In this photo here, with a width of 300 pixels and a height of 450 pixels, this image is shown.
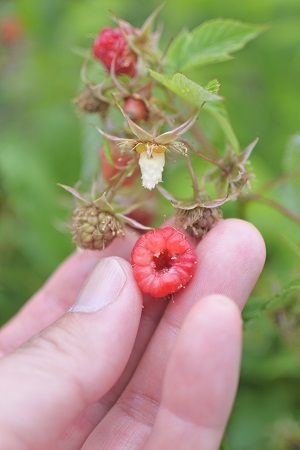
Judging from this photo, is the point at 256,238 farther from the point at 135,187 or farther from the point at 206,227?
the point at 135,187

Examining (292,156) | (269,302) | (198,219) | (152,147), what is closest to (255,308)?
(269,302)

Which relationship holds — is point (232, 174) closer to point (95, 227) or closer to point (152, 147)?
point (152, 147)

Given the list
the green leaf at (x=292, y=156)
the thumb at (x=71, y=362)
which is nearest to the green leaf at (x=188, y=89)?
the thumb at (x=71, y=362)

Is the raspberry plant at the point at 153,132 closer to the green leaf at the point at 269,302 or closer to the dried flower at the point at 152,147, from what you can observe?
the dried flower at the point at 152,147

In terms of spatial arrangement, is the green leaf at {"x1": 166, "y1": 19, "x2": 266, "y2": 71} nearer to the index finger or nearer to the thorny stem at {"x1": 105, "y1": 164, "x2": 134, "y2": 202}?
the thorny stem at {"x1": 105, "y1": 164, "x2": 134, "y2": 202}

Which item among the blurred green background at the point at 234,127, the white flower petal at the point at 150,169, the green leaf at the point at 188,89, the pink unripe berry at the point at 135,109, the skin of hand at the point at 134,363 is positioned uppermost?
the green leaf at the point at 188,89

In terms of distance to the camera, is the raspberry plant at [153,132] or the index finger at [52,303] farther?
the index finger at [52,303]
